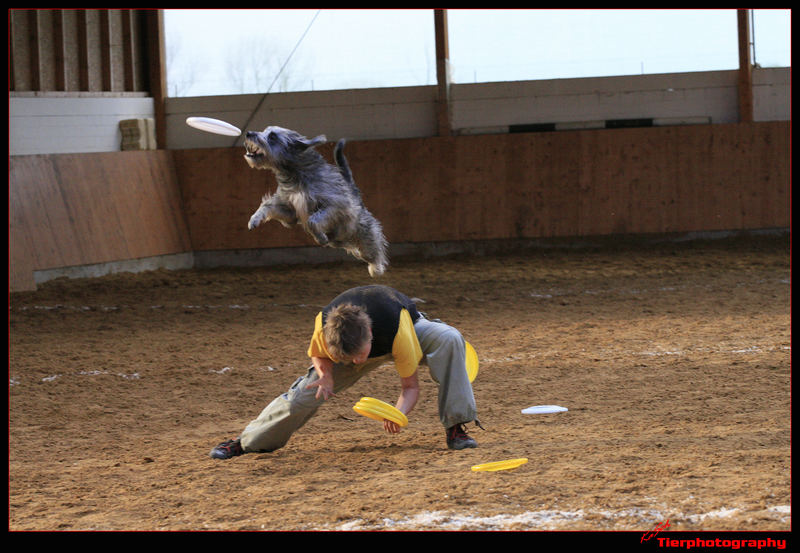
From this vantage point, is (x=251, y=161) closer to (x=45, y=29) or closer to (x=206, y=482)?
(x=206, y=482)

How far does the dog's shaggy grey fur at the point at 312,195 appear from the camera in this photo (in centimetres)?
399

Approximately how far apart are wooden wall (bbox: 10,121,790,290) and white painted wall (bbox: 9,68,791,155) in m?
0.76

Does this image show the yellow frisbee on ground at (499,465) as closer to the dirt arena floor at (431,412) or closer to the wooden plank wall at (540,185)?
the dirt arena floor at (431,412)

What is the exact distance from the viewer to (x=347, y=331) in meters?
4.65

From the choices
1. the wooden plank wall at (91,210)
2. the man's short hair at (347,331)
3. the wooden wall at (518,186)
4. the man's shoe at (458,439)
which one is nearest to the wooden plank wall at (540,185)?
the wooden wall at (518,186)

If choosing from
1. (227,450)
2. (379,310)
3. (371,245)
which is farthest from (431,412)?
(371,245)

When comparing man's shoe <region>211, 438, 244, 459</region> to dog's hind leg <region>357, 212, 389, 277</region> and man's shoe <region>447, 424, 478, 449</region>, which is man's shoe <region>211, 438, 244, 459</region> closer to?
man's shoe <region>447, 424, 478, 449</region>

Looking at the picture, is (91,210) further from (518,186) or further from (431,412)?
(431,412)

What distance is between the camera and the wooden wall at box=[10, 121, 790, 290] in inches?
661

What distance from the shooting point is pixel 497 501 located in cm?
407

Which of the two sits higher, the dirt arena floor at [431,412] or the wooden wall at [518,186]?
the wooden wall at [518,186]

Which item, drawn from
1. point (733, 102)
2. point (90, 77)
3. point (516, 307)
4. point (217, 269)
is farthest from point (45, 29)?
point (733, 102)

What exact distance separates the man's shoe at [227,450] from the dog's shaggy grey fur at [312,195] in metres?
1.70

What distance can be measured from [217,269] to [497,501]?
13413 mm
